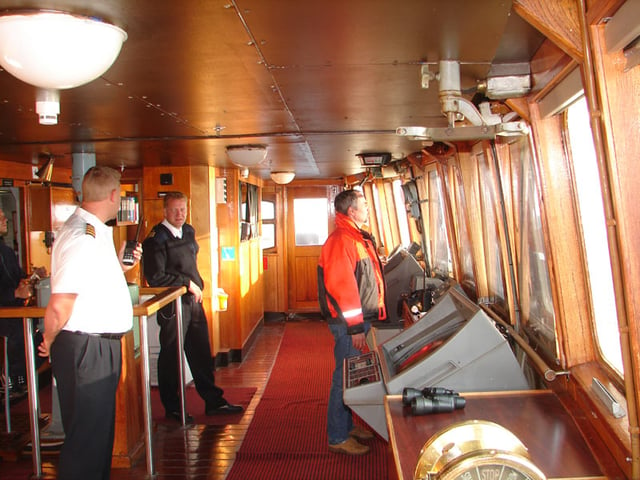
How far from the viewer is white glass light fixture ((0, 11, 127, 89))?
1601 mm

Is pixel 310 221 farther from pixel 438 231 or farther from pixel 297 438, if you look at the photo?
pixel 297 438

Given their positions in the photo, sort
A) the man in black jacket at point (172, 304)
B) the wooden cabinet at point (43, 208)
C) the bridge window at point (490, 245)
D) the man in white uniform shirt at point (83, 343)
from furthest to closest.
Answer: the wooden cabinet at point (43, 208) → the man in black jacket at point (172, 304) → the bridge window at point (490, 245) → the man in white uniform shirt at point (83, 343)

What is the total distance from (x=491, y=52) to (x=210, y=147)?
3.19 m

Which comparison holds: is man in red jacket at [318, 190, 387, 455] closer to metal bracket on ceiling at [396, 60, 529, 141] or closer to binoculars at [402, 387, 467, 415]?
binoculars at [402, 387, 467, 415]

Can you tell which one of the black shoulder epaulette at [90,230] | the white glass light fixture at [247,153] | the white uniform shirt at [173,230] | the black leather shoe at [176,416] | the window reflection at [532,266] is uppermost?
the white glass light fixture at [247,153]

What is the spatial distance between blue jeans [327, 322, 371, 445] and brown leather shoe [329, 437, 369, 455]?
1.0 inches

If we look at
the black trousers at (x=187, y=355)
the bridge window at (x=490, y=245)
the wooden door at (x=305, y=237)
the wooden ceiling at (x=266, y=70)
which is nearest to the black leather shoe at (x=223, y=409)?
the black trousers at (x=187, y=355)

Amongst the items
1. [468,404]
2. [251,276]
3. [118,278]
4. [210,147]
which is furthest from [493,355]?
[251,276]

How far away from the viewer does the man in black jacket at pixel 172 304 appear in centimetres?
441

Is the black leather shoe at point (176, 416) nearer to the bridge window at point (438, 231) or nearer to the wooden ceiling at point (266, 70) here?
the wooden ceiling at point (266, 70)

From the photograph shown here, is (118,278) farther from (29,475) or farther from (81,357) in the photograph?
(29,475)

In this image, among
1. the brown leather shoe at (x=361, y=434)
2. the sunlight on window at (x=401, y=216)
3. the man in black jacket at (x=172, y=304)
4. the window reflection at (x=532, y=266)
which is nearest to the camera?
the window reflection at (x=532, y=266)

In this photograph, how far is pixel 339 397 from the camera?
12.1ft

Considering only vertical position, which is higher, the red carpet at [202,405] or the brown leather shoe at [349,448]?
the red carpet at [202,405]
